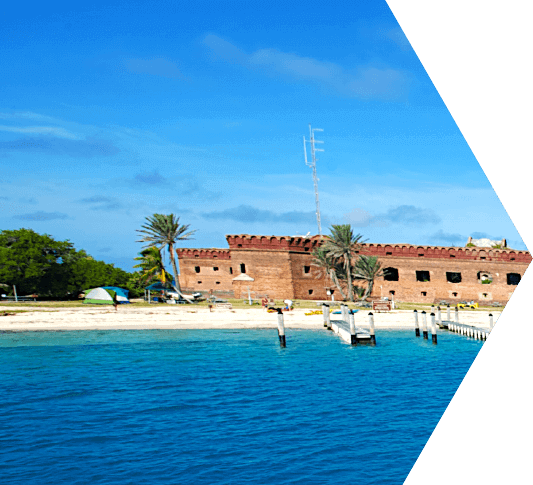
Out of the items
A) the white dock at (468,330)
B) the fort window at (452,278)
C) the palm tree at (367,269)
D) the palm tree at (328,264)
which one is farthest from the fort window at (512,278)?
the white dock at (468,330)

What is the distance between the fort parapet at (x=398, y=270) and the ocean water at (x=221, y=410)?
21551 mm

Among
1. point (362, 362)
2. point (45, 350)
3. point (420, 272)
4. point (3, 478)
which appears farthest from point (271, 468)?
point (420, 272)

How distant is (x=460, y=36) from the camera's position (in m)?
1.33

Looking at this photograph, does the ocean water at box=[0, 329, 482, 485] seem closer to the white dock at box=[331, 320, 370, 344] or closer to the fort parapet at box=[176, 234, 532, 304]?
the white dock at box=[331, 320, 370, 344]

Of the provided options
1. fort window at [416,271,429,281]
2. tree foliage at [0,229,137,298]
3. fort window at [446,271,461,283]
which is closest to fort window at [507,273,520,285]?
fort window at [446,271,461,283]

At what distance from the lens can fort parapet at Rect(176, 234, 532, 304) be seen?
49.4 metres

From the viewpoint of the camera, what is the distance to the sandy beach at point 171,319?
106ft

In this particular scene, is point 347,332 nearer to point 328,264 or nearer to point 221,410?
point 221,410

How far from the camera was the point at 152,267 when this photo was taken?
50.7 meters

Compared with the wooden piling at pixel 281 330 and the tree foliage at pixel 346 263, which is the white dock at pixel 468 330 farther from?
the tree foliage at pixel 346 263

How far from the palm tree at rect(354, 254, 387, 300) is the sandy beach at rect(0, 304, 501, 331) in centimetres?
890

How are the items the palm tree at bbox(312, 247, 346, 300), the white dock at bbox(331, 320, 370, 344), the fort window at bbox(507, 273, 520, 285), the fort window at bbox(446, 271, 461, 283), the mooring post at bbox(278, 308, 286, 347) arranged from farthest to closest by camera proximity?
the fort window at bbox(446, 271, 461, 283)
the fort window at bbox(507, 273, 520, 285)
the palm tree at bbox(312, 247, 346, 300)
the white dock at bbox(331, 320, 370, 344)
the mooring post at bbox(278, 308, 286, 347)

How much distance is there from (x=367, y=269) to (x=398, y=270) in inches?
155

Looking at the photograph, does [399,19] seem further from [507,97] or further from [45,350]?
[45,350]
